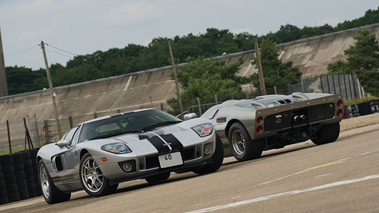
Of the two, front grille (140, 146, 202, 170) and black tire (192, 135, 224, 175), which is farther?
black tire (192, 135, 224, 175)

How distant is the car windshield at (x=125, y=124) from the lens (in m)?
10.6

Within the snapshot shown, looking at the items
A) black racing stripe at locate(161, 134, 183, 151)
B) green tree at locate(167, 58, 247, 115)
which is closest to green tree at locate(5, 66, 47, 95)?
green tree at locate(167, 58, 247, 115)

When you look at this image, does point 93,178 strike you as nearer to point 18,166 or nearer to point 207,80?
point 18,166

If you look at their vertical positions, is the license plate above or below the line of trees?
below

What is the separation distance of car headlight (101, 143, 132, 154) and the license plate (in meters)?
0.49

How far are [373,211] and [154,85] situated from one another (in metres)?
63.3

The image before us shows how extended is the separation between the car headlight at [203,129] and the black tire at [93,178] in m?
1.51

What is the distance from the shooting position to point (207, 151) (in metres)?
10.2

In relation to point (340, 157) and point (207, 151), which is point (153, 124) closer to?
point (207, 151)

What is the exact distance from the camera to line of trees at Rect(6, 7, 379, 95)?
112 meters

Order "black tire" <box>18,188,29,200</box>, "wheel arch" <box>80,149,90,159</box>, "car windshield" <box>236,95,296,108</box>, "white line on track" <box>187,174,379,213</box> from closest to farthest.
→ 1. "white line on track" <box>187,174,379,213</box>
2. "wheel arch" <box>80,149,90,159</box>
3. "car windshield" <box>236,95,296,108</box>
4. "black tire" <box>18,188,29,200</box>

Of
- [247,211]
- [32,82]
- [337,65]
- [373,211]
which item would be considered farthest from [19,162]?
[32,82]

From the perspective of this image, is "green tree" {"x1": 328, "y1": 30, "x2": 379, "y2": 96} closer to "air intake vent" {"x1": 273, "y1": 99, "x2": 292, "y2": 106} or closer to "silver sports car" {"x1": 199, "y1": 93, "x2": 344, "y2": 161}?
"silver sports car" {"x1": 199, "y1": 93, "x2": 344, "y2": 161}

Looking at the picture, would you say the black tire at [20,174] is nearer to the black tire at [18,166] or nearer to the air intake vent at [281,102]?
the black tire at [18,166]
